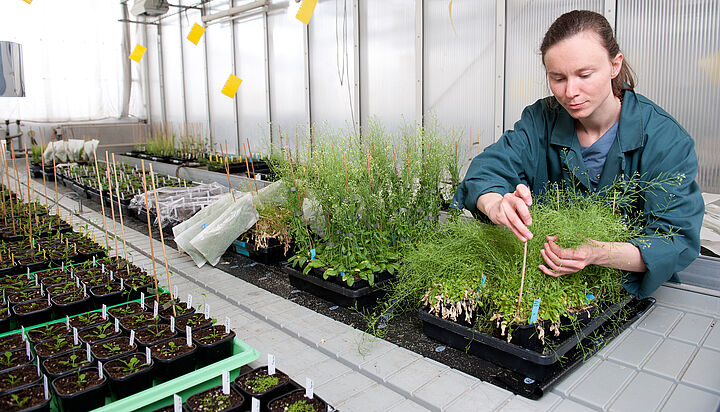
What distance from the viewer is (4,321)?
5.43 ft

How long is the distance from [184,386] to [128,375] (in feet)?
0.46

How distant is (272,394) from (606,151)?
1.32 meters

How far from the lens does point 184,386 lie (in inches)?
50.0

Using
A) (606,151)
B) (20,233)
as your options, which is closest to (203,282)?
(20,233)

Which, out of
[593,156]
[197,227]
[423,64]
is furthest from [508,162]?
[423,64]

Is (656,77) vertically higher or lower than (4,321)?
higher

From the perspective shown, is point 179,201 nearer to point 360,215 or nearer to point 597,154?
point 360,215

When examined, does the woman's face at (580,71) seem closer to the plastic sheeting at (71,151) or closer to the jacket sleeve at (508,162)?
the jacket sleeve at (508,162)

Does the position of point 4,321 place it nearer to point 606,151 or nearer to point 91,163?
point 606,151

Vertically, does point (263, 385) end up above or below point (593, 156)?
below

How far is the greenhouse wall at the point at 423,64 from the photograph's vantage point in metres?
2.60

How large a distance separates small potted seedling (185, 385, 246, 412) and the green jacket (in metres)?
0.96

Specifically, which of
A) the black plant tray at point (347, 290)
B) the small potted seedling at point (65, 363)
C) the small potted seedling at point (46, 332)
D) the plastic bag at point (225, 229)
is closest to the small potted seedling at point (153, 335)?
the small potted seedling at point (65, 363)

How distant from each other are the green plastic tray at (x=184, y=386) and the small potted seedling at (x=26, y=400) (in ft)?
0.48
